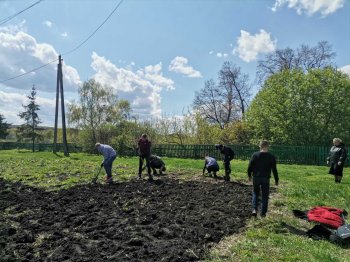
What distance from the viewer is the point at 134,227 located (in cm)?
781

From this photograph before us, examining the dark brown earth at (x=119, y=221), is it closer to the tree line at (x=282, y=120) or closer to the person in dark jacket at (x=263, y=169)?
the person in dark jacket at (x=263, y=169)

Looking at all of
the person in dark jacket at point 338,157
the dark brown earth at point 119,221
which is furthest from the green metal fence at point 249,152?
the dark brown earth at point 119,221

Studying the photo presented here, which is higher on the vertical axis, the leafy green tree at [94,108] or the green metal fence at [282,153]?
the leafy green tree at [94,108]

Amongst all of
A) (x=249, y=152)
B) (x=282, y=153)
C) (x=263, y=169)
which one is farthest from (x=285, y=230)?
(x=249, y=152)

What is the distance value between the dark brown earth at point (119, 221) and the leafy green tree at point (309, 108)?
21.0m

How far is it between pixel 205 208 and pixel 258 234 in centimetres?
256

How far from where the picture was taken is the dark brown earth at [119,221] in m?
6.38

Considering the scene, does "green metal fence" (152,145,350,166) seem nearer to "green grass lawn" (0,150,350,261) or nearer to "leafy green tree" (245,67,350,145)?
"leafy green tree" (245,67,350,145)

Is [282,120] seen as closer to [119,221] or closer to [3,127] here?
[119,221]

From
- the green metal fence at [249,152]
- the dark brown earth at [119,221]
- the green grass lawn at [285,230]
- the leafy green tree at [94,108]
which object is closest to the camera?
the green grass lawn at [285,230]

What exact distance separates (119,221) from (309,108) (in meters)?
27.6

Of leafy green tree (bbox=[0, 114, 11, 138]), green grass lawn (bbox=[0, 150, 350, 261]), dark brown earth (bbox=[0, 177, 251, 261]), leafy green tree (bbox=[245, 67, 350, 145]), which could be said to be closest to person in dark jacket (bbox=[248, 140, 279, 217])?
green grass lawn (bbox=[0, 150, 350, 261])

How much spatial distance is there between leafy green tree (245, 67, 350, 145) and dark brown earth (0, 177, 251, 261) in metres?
21.0

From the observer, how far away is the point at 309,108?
32.7 meters
